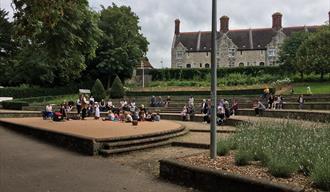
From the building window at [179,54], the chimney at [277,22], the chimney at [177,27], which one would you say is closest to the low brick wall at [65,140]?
the chimney at [277,22]

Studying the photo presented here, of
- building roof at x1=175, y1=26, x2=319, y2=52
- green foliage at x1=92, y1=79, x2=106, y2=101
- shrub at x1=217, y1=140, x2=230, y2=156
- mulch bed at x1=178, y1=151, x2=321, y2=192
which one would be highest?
building roof at x1=175, y1=26, x2=319, y2=52

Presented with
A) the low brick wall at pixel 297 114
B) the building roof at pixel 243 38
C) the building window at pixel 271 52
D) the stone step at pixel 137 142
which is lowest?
the stone step at pixel 137 142

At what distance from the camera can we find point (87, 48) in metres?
26.1

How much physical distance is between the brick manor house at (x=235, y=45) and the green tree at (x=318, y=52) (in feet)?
113

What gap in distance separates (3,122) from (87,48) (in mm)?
8143

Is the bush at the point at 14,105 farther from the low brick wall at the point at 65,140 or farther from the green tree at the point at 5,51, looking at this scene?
the low brick wall at the point at 65,140

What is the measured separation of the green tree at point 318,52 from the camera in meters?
54.6

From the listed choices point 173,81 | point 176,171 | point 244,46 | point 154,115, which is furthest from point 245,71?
point 176,171

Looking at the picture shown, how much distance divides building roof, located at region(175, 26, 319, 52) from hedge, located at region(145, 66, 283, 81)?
29.6m

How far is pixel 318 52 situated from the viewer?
55.9 m

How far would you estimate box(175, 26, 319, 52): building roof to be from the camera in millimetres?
96188

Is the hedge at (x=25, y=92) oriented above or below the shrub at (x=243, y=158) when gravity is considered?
above

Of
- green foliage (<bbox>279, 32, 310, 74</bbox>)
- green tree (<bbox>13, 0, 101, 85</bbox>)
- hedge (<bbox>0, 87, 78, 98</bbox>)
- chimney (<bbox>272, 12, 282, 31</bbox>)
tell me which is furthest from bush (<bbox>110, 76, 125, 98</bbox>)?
chimney (<bbox>272, 12, 282, 31</bbox>)

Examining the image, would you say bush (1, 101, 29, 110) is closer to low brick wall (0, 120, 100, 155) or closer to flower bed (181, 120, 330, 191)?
low brick wall (0, 120, 100, 155)
